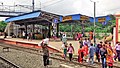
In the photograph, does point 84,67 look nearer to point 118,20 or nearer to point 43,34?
point 118,20

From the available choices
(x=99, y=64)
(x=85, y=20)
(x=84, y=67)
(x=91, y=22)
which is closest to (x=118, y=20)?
(x=99, y=64)

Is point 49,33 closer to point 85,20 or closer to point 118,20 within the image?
point 85,20

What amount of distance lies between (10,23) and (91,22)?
1944 cm

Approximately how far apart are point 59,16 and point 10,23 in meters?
16.9


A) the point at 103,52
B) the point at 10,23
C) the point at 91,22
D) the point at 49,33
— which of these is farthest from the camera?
the point at 10,23

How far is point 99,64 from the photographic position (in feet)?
49.1

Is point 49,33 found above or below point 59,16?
below

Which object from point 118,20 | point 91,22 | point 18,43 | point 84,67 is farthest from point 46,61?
point 91,22

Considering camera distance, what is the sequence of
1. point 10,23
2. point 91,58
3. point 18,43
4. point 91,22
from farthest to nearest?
1. point 10,23
2. point 91,22
3. point 18,43
4. point 91,58

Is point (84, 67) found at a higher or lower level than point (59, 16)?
lower

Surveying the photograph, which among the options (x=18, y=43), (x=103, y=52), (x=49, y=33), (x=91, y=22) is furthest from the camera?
(x=49, y=33)

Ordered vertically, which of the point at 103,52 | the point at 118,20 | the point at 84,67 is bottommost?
the point at 84,67

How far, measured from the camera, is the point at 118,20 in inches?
781

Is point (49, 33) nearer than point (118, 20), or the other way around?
point (118, 20)
